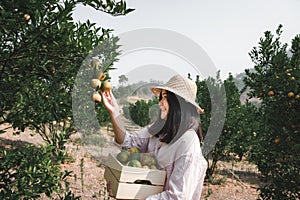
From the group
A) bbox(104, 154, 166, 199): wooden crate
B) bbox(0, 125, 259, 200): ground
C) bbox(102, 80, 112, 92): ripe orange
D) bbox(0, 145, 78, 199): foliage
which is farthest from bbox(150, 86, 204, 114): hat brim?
bbox(0, 125, 259, 200): ground

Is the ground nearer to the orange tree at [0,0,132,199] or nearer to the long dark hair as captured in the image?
the orange tree at [0,0,132,199]

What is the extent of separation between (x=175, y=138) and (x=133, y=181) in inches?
13.0

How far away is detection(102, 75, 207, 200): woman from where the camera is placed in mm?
1640

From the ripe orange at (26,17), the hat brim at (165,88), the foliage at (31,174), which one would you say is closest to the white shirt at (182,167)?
the hat brim at (165,88)

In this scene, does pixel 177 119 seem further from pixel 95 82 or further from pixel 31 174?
pixel 31 174

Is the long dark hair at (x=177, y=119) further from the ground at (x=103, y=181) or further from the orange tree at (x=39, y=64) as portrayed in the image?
the ground at (x=103, y=181)

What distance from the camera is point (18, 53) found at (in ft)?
6.74

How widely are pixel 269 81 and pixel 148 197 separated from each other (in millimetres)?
3263

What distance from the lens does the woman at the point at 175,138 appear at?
5.38ft

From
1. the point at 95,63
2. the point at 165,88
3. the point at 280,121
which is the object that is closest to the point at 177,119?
the point at 165,88

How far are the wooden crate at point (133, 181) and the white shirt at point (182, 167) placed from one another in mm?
38

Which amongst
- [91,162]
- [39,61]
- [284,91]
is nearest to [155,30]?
[39,61]

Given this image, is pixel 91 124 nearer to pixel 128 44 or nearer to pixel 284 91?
pixel 128 44

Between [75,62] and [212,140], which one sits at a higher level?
[75,62]
